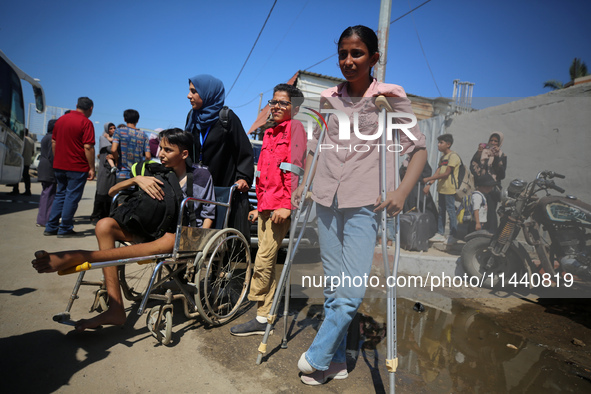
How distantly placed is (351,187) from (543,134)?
3777 mm

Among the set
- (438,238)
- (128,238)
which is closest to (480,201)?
(438,238)

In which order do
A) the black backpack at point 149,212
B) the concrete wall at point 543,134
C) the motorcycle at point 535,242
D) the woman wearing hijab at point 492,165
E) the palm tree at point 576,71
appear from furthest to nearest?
the palm tree at point 576,71 → the woman wearing hijab at point 492,165 → the concrete wall at point 543,134 → the motorcycle at point 535,242 → the black backpack at point 149,212

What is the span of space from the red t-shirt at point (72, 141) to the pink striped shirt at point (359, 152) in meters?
4.76

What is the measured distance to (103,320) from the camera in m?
2.39

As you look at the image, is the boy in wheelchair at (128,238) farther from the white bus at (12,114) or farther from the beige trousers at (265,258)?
the white bus at (12,114)

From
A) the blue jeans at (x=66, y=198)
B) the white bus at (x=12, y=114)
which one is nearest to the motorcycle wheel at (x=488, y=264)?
the blue jeans at (x=66, y=198)

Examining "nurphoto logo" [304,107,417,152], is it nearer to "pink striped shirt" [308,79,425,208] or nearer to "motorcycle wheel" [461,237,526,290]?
"pink striped shirt" [308,79,425,208]

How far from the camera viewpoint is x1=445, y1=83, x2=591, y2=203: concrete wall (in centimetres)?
414

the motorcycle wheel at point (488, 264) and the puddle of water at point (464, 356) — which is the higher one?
the motorcycle wheel at point (488, 264)

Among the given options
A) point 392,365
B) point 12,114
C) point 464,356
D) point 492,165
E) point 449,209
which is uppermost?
point 12,114

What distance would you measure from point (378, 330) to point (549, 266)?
251 centimetres

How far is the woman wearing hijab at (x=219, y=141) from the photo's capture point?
10.5 ft

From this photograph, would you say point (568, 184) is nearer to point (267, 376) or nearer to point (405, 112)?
point (405, 112)

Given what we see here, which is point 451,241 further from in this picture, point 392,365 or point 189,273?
point 189,273
